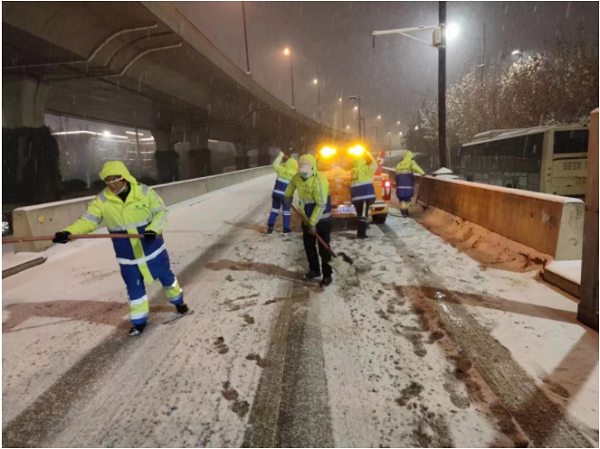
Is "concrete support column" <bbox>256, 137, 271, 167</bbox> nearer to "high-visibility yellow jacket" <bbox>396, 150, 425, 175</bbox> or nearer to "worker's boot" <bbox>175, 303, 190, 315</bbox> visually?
"high-visibility yellow jacket" <bbox>396, 150, 425, 175</bbox>

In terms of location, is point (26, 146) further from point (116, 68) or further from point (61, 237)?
point (61, 237)

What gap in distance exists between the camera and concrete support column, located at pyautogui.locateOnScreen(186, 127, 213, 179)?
38.4 metres

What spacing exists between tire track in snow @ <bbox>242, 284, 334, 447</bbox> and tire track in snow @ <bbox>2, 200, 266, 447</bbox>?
143cm

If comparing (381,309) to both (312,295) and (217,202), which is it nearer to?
(312,295)

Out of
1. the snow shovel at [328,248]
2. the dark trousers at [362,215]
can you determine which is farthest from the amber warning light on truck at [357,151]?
the snow shovel at [328,248]

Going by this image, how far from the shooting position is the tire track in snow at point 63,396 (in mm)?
→ 2604

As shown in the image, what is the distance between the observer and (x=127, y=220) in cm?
387

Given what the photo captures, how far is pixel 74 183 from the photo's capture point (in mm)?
28703

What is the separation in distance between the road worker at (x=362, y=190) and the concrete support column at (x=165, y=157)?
98.6ft

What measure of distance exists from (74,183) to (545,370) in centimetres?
3256

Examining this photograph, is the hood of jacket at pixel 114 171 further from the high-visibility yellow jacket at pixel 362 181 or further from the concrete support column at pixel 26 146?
the concrete support column at pixel 26 146

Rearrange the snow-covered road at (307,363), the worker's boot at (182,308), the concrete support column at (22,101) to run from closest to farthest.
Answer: the snow-covered road at (307,363), the worker's boot at (182,308), the concrete support column at (22,101)

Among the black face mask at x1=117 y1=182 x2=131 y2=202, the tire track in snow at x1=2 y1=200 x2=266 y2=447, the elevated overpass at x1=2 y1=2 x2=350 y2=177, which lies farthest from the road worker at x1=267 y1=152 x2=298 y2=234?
the elevated overpass at x1=2 y1=2 x2=350 y2=177

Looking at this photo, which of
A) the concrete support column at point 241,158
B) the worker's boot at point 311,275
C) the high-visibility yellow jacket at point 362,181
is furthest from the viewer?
the concrete support column at point 241,158
